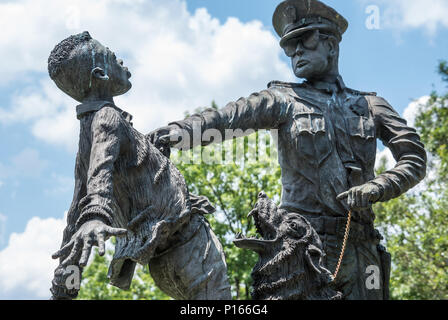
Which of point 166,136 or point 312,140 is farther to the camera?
point 312,140

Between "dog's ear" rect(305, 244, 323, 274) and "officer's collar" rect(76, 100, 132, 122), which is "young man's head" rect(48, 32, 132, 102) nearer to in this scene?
"officer's collar" rect(76, 100, 132, 122)

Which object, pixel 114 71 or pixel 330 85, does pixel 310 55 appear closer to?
pixel 330 85

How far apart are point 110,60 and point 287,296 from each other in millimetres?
2001

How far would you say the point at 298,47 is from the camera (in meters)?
5.71

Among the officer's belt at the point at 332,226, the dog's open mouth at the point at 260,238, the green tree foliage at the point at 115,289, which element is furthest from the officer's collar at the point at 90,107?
the green tree foliage at the point at 115,289

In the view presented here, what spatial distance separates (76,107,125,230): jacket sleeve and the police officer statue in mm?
719

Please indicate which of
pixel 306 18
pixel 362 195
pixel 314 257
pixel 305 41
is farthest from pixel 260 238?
pixel 306 18

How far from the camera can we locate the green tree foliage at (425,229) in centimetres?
1563

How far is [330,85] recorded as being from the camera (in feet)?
18.8

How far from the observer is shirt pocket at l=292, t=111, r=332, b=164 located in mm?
5215

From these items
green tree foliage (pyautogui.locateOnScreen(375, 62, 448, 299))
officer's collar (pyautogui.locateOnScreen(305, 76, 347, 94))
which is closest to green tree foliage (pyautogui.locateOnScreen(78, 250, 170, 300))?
green tree foliage (pyautogui.locateOnScreen(375, 62, 448, 299))

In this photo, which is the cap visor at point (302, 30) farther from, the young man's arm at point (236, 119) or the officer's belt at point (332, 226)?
the officer's belt at point (332, 226)

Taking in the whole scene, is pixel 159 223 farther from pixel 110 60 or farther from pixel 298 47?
pixel 298 47

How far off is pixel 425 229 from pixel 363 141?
12156 mm
